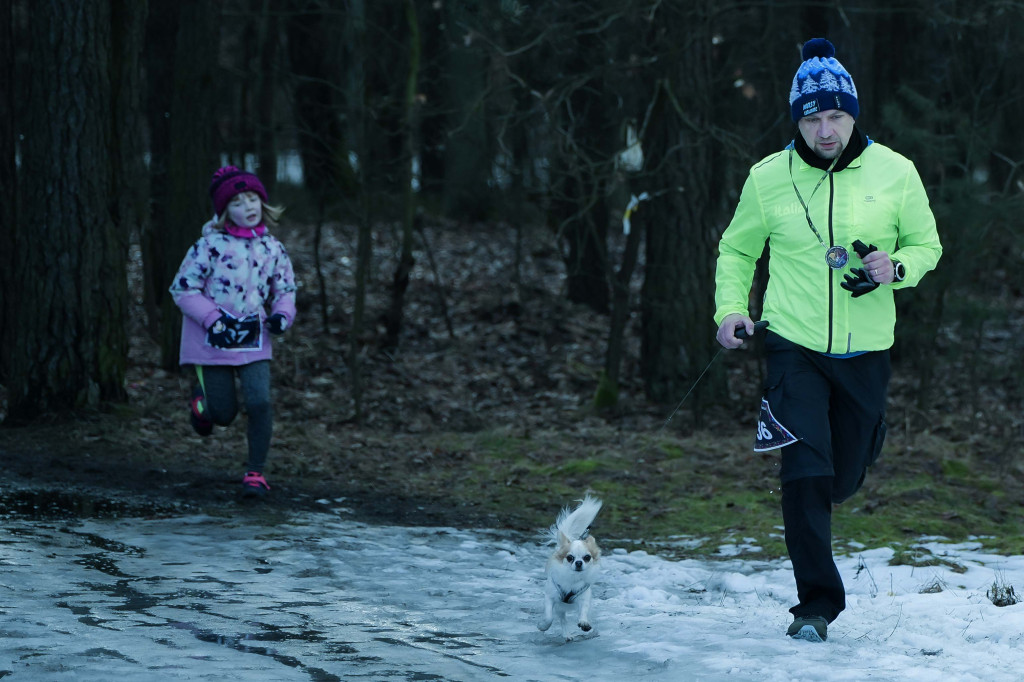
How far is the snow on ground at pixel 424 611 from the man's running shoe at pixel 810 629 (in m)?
0.05

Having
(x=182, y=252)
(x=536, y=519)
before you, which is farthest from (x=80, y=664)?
(x=182, y=252)

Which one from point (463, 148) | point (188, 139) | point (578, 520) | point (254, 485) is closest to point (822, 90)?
point (578, 520)

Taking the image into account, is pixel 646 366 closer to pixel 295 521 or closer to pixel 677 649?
pixel 295 521

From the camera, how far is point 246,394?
814cm

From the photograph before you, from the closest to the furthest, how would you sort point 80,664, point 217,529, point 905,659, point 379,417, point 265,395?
point 80,664
point 905,659
point 217,529
point 265,395
point 379,417

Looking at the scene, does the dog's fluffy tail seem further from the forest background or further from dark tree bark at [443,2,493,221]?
dark tree bark at [443,2,493,221]

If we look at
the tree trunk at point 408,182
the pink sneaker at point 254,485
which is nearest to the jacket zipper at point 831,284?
the pink sneaker at point 254,485

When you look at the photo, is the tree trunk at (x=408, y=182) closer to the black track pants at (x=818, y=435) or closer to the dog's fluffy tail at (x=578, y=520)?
the dog's fluffy tail at (x=578, y=520)

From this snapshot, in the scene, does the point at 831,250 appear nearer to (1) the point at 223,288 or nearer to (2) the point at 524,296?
(1) the point at 223,288

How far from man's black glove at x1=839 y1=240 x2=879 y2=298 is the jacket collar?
0.39 metres

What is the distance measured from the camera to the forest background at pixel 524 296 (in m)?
9.34

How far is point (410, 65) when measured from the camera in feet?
45.8

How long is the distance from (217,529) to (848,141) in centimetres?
436

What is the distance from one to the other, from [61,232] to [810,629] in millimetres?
7547
